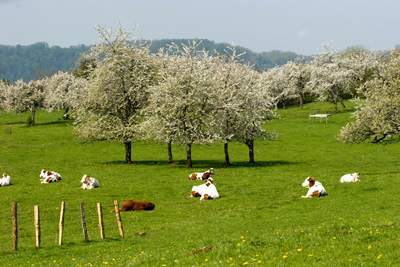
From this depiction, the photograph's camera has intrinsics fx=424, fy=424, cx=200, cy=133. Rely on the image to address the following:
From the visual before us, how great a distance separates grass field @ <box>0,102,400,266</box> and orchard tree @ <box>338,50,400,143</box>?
4098 millimetres

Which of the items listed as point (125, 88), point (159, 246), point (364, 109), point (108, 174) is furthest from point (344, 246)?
point (125, 88)

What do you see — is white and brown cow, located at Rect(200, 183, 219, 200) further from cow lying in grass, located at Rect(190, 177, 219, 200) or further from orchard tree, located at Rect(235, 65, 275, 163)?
orchard tree, located at Rect(235, 65, 275, 163)

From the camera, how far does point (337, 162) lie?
54844 millimetres

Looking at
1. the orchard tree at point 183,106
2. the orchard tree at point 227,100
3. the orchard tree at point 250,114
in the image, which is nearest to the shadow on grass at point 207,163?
the orchard tree at point 227,100

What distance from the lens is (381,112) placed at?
3862 cm

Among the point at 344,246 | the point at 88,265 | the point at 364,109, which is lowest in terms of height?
the point at 88,265

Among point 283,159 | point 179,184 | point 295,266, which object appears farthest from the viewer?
point 283,159

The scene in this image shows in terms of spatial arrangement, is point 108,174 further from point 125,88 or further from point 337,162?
point 337,162

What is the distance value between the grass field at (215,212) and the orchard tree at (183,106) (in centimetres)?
409

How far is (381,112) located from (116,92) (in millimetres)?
30730

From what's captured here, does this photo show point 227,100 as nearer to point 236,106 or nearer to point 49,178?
point 236,106

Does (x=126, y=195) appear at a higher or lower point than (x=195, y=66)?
lower

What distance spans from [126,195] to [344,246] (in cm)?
2193

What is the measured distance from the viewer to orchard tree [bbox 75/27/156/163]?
172ft
